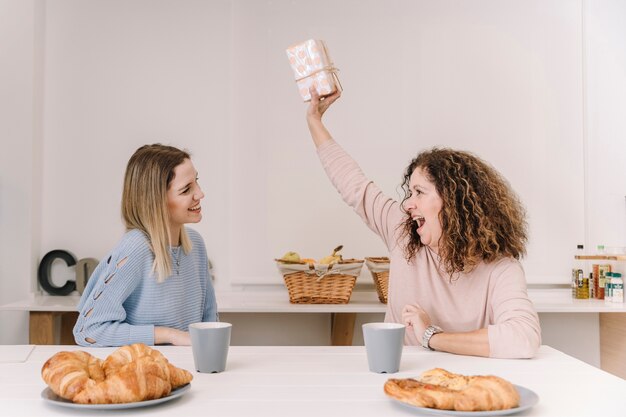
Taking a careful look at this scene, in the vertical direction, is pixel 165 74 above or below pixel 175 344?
above

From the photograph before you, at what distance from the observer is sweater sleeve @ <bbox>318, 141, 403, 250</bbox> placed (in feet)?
6.11

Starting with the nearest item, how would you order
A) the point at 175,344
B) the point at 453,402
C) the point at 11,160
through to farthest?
the point at 453,402
the point at 175,344
the point at 11,160

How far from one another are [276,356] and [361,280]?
1.71 m

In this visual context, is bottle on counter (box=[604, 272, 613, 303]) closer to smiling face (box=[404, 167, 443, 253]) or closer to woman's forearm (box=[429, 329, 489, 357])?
smiling face (box=[404, 167, 443, 253])

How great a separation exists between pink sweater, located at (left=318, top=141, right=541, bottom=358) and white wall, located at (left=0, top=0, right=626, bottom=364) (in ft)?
3.89

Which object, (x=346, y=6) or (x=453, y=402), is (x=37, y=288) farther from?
(x=453, y=402)

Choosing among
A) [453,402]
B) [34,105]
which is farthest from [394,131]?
[453,402]

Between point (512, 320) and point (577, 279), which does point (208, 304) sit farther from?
point (577, 279)

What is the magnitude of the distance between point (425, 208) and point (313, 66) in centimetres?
50

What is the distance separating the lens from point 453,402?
2.87 feet

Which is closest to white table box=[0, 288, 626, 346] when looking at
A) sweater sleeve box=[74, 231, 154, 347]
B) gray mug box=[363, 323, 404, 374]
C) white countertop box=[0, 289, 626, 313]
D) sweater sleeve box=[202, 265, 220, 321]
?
white countertop box=[0, 289, 626, 313]

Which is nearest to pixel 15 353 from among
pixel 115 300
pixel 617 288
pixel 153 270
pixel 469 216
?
pixel 115 300

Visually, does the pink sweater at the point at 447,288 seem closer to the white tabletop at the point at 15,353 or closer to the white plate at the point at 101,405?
the white plate at the point at 101,405

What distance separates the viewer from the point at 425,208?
171cm
